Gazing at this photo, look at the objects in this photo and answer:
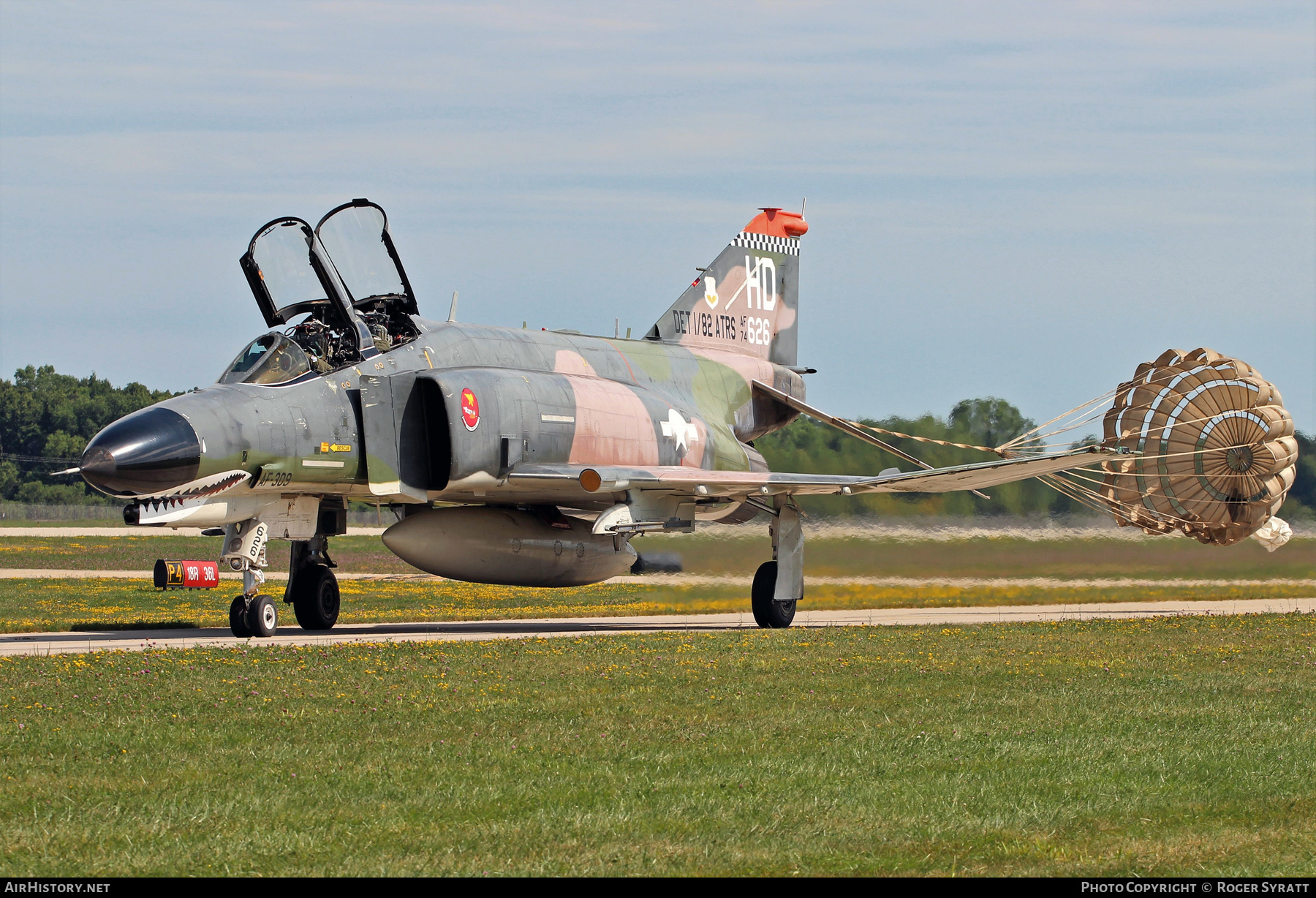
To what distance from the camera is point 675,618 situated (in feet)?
75.6

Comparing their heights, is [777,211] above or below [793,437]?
above

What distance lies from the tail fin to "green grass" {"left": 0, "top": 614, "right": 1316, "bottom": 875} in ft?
32.8

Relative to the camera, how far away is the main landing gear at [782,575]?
2002cm

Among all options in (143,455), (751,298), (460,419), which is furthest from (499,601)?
(143,455)

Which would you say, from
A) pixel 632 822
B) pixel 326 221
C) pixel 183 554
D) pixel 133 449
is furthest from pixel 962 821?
pixel 183 554

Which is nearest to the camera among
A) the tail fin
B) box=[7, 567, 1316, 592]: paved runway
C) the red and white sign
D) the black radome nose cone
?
the black radome nose cone

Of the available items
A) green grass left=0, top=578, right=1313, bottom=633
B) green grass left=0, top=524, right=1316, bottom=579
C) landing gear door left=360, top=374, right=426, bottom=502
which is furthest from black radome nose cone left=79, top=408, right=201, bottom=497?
green grass left=0, top=524, right=1316, bottom=579

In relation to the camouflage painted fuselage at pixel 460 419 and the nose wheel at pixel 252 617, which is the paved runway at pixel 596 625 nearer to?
the nose wheel at pixel 252 617

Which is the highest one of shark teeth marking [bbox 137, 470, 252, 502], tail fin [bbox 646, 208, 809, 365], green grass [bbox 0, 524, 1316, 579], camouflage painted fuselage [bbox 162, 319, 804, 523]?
tail fin [bbox 646, 208, 809, 365]

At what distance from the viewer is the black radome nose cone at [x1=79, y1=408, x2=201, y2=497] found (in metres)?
14.0

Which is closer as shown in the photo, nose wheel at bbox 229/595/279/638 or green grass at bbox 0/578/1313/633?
nose wheel at bbox 229/595/279/638

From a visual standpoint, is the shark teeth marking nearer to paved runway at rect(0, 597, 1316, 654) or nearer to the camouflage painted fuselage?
the camouflage painted fuselage

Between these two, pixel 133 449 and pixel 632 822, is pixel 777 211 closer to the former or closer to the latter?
pixel 133 449

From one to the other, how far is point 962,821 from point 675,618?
16.0 meters
